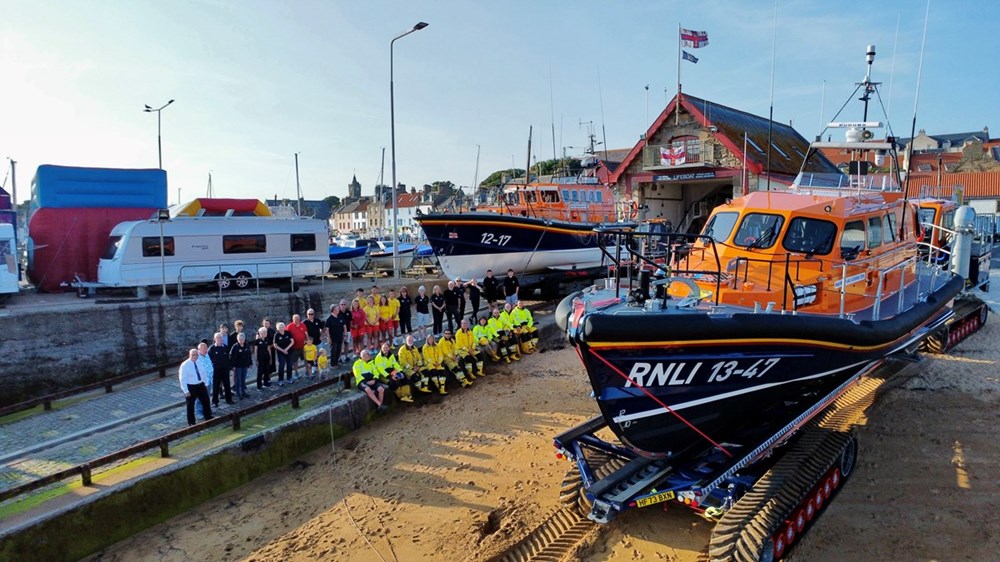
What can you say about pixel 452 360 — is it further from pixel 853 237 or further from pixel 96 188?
pixel 96 188

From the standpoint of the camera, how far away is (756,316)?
215 inches

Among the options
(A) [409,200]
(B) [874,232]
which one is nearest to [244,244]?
(B) [874,232]

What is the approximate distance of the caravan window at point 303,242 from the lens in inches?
632

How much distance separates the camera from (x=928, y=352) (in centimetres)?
A: 1134

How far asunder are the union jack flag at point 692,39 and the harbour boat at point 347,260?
43.0 ft

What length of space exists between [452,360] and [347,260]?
9.78 m

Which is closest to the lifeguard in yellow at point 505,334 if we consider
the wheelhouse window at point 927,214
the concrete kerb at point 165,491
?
the concrete kerb at point 165,491

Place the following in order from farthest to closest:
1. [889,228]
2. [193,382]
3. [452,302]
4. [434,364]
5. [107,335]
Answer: [452,302] → [107,335] → [434,364] → [889,228] → [193,382]

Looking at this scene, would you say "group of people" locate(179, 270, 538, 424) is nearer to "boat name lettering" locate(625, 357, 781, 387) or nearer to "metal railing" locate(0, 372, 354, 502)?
"metal railing" locate(0, 372, 354, 502)

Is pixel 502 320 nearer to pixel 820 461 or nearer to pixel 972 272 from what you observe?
pixel 820 461

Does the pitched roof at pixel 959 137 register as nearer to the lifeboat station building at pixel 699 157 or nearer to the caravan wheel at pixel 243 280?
the lifeboat station building at pixel 699 157

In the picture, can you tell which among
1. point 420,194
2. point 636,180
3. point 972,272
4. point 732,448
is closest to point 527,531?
point 732,448

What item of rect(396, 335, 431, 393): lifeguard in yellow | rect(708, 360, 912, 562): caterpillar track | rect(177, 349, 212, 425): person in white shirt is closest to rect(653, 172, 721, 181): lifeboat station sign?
rect(396, 335, 431, 393): lifeguard in yellow

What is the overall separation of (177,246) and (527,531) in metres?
11.9
